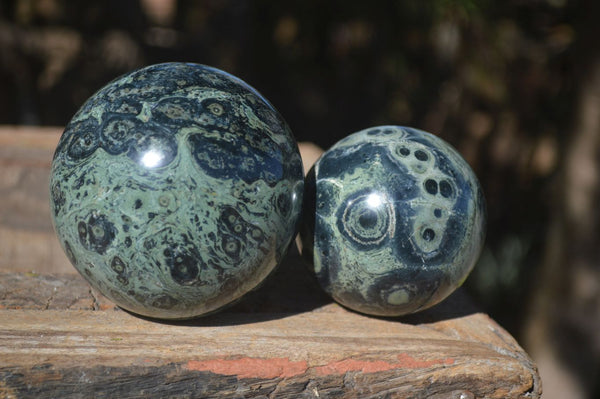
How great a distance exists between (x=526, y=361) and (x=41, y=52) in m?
4.02

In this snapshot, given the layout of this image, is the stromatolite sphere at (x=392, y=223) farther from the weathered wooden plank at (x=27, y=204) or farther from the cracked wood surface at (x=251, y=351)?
the weathered wooden plank at (x=27, y=204)

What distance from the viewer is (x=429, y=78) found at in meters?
4.04

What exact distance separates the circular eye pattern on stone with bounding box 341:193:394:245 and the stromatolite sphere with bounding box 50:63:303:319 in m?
0.14

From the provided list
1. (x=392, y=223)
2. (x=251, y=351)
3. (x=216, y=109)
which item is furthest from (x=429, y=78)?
(x=251, y=351)

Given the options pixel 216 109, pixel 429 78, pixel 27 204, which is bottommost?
pixel 27 204

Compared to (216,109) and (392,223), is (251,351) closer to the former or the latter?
(392,223)

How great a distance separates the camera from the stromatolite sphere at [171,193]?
126 cm

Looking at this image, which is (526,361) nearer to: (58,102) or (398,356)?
(398,356)

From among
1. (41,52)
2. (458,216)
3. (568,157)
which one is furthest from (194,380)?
(41,52)

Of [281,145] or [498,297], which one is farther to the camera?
[498,297]

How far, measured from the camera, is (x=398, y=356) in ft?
4.57

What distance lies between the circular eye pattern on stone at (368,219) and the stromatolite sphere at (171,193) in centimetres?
14

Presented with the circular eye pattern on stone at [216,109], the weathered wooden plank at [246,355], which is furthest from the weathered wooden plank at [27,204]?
the circular eye pattern on stone at [216,109]

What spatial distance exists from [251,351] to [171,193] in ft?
1.29
